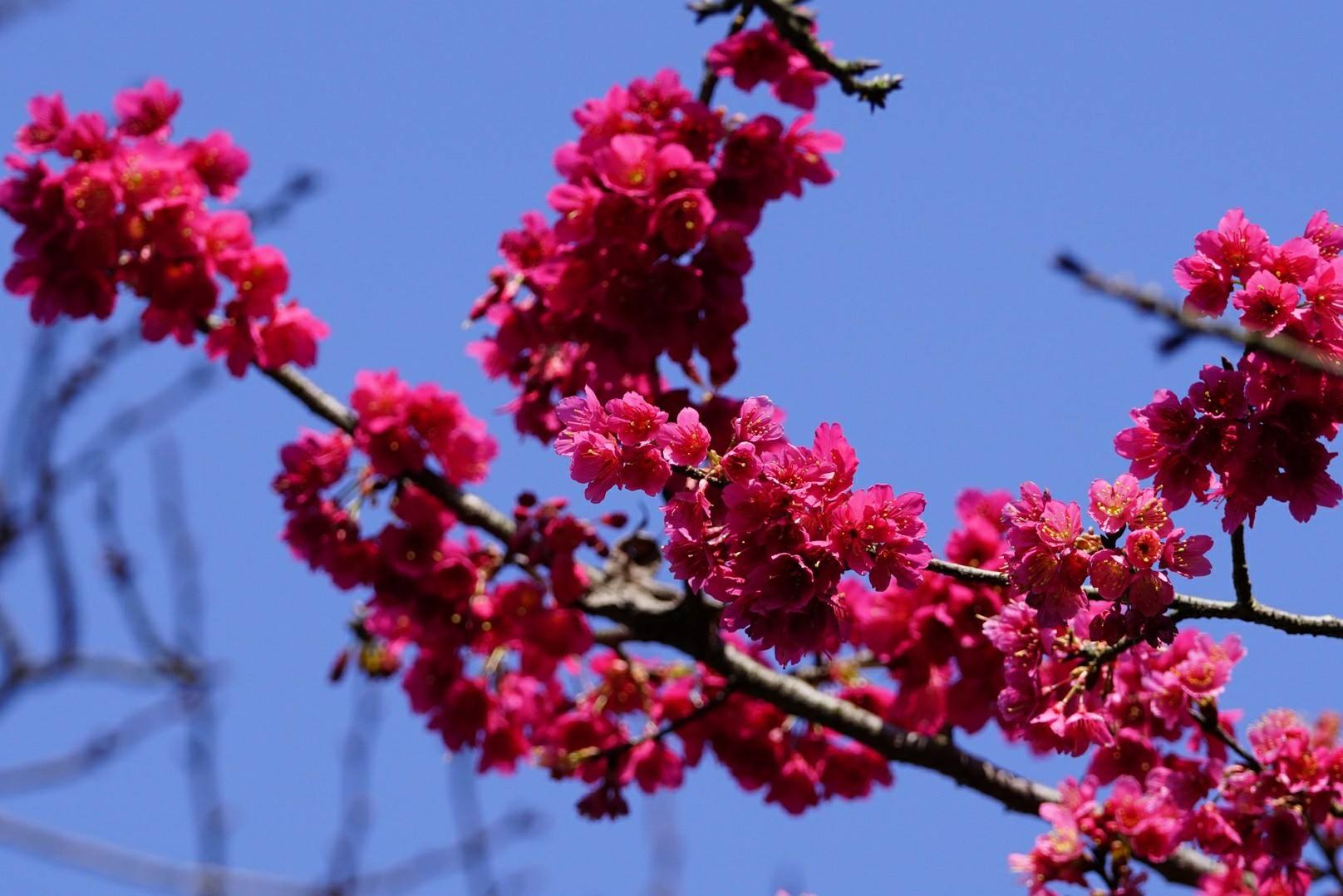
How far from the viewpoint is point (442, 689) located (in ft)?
15.6

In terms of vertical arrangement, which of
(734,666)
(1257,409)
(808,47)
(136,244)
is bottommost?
(1257,409)

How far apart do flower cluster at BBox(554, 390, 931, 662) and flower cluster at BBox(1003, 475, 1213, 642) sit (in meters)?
0.23

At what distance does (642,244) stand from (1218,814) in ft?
6.89

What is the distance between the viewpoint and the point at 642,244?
4020mm

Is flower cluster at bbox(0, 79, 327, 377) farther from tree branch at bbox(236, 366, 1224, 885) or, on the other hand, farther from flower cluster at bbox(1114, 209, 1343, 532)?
flower cluster at bbox(1114, 209, 1343, 532)

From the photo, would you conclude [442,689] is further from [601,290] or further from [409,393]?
[601,290]

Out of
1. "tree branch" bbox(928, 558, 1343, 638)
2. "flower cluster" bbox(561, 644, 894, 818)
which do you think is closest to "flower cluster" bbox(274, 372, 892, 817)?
"flower cluster" bbox(561, 644, 894, 818)

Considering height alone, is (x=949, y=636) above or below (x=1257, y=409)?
above

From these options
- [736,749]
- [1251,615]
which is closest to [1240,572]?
[1251,615]

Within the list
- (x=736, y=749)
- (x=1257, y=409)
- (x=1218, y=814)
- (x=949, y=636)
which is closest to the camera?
(x=1257, y=409)

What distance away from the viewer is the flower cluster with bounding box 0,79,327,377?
4.10 m

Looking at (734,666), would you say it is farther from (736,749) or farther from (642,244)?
(642,244)

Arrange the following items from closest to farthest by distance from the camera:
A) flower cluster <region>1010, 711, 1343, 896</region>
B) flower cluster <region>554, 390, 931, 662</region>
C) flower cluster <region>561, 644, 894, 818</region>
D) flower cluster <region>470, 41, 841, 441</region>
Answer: flower cluster <region>554, 390, 931, 662</region>
flower cluster <region>1010, 711, 1343, 896</region>
flower cluster <region>470, 41, 841, 441</region>
flower cluster <region>561, 644, 894, 818</region>

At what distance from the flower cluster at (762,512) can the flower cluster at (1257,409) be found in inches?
20.4
